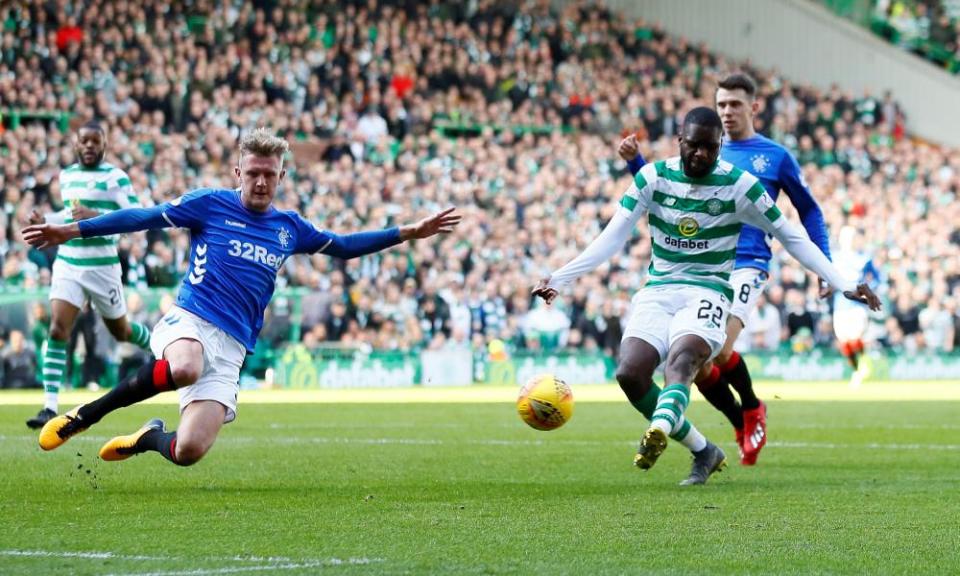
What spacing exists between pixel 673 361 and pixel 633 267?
826 inches

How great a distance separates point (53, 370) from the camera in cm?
1349

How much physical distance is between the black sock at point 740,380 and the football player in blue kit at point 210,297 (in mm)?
2974

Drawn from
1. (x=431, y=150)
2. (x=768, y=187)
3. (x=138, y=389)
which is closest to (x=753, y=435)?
(x=768, y=187)

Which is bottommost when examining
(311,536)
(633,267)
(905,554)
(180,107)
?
(633,267)

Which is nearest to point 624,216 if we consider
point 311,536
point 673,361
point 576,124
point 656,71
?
point 673,361

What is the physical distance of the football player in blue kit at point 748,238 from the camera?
11.0 m

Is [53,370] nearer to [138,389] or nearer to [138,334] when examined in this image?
[138,334]

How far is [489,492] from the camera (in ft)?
29.1

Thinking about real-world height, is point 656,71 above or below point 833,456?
below

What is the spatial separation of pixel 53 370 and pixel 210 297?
526 cm

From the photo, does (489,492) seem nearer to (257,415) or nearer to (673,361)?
(673,361)

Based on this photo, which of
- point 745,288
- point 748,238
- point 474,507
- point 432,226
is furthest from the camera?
point 748,238

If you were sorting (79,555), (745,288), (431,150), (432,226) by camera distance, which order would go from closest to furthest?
(79,555)
(432,226)
(745,288)
(431,150)

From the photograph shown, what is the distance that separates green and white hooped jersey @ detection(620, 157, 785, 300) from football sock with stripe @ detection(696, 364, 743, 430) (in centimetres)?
151
